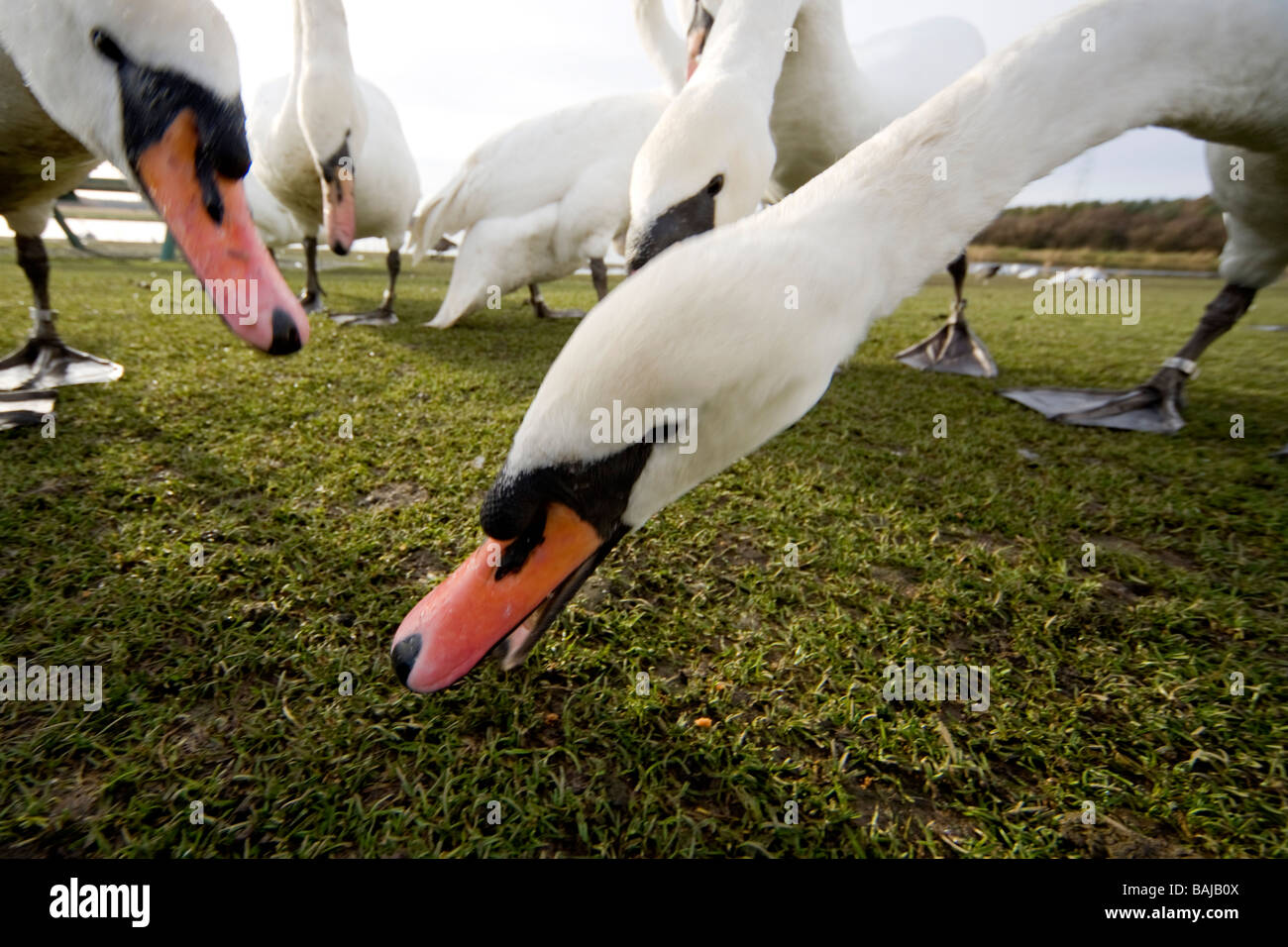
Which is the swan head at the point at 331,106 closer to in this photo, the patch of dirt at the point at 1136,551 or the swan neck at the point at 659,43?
the swan neck at the point at 659,43

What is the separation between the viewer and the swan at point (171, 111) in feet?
4.75

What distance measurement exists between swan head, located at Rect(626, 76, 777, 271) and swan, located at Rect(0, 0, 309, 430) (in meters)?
1.20

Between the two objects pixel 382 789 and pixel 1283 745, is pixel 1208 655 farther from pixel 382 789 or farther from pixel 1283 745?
pixel 382 789

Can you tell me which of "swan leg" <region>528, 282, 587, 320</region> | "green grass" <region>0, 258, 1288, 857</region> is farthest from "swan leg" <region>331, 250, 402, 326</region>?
"green grass" <region>0, 258, 1288, 857</region>

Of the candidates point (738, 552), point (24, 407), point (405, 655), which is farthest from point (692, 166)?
point (24, 407)

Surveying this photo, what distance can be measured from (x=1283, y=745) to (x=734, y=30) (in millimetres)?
2879

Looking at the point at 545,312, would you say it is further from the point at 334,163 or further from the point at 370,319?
the point at 334,163

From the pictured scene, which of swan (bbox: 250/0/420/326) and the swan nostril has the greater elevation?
swan (bbox: 250/0/420/326)

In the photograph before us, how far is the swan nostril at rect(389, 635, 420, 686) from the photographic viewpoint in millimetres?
1062

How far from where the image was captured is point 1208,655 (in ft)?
5.08

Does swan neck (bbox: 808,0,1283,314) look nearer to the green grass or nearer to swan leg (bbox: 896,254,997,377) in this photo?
the green grass

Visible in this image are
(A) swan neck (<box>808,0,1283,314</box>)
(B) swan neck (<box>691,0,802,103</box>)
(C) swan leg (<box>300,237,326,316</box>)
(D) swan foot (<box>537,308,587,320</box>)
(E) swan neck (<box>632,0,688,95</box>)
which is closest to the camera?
(A) swan neck (<box>808,0,1283,314</box>)

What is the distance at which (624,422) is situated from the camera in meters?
1.01

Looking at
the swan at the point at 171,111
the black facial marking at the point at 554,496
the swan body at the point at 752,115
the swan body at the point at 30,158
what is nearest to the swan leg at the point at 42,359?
the swan body at the point at 30,158
